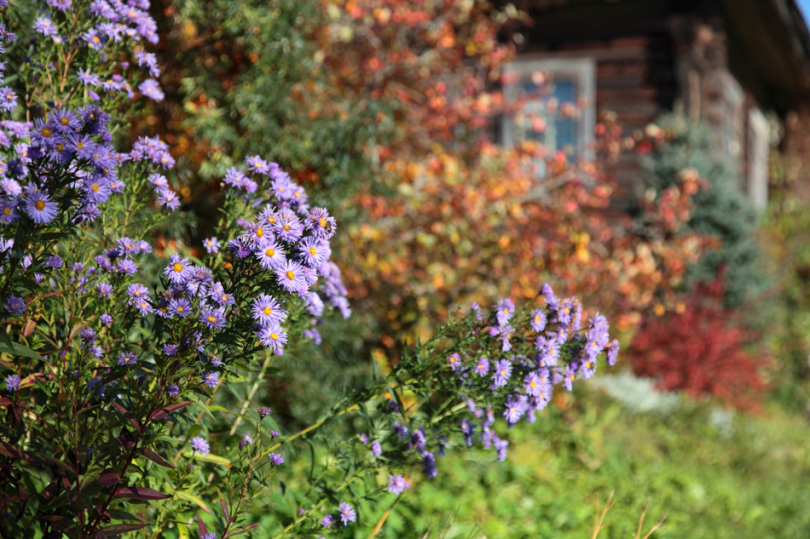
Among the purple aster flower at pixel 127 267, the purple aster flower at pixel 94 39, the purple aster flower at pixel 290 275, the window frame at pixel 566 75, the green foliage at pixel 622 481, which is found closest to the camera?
the purple aster flower at pixel 290 275

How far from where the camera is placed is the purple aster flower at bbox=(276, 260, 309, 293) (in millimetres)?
1224

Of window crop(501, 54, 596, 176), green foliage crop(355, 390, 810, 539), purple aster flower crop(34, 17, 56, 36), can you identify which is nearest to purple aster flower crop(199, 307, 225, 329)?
purple aster flower crop(34, 17, 56, 36)

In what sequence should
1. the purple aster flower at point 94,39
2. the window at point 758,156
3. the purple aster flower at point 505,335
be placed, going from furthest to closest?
the window at point 758,156 → the purple aster flower at point 94,39 → the purple aster flower at point 505,335

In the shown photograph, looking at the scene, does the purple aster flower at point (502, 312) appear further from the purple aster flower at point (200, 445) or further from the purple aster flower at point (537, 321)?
the purple aster flower at point (200, 445)

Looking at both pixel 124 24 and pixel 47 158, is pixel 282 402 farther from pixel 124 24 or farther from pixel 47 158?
pixel 47 158

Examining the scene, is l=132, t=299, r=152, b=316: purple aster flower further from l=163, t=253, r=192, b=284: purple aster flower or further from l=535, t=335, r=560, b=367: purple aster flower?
l=535, t=335, r=560, b=367: purple aster flower

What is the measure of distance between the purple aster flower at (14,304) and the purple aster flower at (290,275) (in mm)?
550

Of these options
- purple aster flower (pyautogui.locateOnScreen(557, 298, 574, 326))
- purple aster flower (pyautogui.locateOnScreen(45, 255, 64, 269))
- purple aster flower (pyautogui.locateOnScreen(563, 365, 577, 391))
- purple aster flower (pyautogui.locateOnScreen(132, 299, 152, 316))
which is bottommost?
purple aster flower (pyautogui.locateOnScreen(563, 365, 577, 391))

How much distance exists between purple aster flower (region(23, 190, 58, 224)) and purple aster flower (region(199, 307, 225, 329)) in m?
0.32

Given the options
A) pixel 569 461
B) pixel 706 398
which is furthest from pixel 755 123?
pixel 569 461

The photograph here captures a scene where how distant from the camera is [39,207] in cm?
125

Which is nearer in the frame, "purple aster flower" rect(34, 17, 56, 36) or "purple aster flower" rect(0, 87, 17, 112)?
"purple aster flower" rect(0, 87, 17, 112)

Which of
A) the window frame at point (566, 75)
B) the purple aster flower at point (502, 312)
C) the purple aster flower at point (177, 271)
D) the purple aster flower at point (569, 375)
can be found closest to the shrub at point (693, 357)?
the window frame at point (566, 75)

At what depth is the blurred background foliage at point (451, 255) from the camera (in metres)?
3.11
